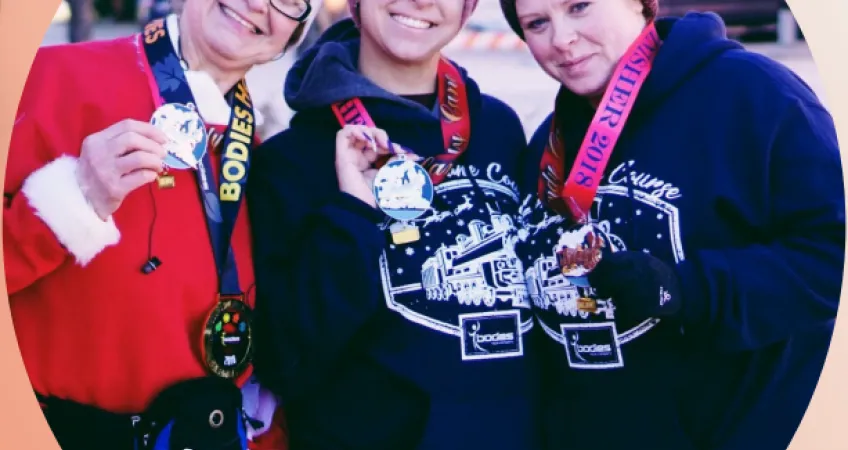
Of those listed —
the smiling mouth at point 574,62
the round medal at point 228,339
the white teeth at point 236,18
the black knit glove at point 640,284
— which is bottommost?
the round medal at point 228,339

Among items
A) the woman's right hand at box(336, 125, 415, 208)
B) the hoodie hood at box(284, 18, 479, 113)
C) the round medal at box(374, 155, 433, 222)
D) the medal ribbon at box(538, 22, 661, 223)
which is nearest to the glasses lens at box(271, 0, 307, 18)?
the hoodie hood at box(284, 18, 479, 113)

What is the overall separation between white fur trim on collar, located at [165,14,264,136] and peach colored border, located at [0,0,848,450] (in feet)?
0.75

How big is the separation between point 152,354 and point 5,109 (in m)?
0.53

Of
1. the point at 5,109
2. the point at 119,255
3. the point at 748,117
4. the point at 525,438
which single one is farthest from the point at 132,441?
the point at 748,117

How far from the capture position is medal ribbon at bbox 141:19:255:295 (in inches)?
69.4

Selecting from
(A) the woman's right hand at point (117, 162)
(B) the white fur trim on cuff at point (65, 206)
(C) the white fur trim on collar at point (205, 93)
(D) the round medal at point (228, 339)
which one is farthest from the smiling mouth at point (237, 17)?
(D) the round medal at point (228, 339)

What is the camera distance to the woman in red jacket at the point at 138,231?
1.60 m

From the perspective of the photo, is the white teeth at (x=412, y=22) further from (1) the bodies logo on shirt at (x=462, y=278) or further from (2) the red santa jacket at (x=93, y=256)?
(2) the red santa jacket at (x=93, y=256)

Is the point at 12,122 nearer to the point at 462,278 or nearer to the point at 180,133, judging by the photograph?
the point at 180,133

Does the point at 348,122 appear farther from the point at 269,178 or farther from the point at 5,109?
the point at 5,109

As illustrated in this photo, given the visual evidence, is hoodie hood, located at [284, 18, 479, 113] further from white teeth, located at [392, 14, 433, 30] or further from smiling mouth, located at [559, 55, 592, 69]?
smiling mouth, located at [559, 55, 592, 69]

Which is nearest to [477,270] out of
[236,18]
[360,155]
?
[360,155]

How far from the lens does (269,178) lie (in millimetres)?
1916

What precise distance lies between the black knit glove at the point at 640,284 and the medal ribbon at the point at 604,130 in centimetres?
19
